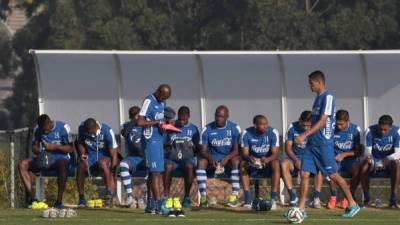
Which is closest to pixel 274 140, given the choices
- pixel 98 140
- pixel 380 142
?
pixel 380 142

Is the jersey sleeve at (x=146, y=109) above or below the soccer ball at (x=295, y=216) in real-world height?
above

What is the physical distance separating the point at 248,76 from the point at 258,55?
21.4 inches

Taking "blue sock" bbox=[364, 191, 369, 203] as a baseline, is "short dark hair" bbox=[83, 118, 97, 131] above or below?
above

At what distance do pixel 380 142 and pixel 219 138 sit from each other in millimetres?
2565

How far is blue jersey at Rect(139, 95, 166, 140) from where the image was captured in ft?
63.1

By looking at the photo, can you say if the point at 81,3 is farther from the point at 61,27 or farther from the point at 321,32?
the point at 321,32

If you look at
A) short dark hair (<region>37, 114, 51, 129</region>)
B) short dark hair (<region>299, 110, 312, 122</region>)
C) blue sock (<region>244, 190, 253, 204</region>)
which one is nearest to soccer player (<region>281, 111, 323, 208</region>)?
short dark hair (<region>299, 110, 312, 122</region>)

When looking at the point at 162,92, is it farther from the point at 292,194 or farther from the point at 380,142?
the point at 380,142

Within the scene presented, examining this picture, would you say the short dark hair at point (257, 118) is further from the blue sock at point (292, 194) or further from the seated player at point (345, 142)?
the blue sock at point (292, 194)

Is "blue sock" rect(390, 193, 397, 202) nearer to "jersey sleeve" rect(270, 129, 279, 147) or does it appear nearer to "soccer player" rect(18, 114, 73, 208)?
"jersey sleeve" rect(270, 129, 279, 147)

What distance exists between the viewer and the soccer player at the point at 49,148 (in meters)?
21.9

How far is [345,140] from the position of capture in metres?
22.1

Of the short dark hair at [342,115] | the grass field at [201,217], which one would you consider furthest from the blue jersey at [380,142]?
the grass field at [201,217]

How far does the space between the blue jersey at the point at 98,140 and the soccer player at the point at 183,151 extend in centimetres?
94
